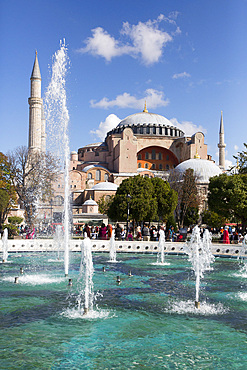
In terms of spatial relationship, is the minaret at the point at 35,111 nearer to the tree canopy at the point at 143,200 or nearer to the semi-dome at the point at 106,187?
the semi-dome at the point at 106,187

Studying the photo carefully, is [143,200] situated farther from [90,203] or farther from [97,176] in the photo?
[97,176]

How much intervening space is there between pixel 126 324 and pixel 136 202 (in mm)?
16574

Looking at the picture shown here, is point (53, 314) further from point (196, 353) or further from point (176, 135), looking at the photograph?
point (176, 135)

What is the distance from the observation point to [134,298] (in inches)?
268

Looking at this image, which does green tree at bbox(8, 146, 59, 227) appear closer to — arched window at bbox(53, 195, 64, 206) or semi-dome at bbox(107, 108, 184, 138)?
arched window at bbox(53, 195, 64, 206)

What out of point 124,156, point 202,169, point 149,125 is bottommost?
point 202,169

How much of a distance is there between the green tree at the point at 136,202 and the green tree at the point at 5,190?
6.22 metres

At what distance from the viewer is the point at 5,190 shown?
2417 centimetres

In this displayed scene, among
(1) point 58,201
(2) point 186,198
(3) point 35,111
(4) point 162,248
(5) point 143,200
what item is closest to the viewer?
(4) point 162,248

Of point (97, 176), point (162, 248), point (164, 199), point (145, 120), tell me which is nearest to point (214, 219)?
point (164, 199)

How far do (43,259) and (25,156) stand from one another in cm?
1597

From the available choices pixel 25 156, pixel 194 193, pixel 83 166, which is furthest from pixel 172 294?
pixel 83 166

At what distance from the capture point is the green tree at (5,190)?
22969 millimetres

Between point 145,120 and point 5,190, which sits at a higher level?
point 145,120
